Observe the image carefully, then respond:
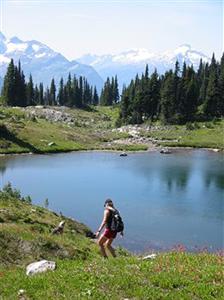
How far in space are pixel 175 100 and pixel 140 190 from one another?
79.2 meters

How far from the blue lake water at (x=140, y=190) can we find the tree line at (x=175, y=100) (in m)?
37.0

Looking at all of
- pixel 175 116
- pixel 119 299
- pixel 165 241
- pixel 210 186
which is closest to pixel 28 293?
pixel 119 299

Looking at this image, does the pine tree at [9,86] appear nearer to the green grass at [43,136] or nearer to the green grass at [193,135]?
the green grass at [43,136]

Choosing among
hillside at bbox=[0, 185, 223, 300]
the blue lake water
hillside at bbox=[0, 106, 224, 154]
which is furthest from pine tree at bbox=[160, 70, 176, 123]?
hillside at bbox=[0, 185, 223, 300]

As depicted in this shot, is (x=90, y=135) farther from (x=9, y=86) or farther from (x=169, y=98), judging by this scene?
(x=9, y=86)

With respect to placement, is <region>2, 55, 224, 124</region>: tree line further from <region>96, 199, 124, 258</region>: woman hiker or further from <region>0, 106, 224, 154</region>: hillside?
<region>96, 199, 124, 258</region>: woman hiker

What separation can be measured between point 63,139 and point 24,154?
17656 mm

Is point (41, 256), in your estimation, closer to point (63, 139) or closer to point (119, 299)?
point (119, 299)

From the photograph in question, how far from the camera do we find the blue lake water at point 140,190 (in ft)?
145

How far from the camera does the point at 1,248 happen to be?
22625 mm

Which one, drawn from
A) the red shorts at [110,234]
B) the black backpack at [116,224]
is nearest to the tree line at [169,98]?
the red shorts at [110,234]

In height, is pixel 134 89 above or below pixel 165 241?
above

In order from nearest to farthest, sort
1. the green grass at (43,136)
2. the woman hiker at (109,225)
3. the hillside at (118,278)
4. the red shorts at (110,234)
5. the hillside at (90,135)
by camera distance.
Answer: the hillside at (118,278)
the woman hiker at (109,225)
the red shorts at (110,234)
the green grass at (43,136)
the hillside at (90,135)

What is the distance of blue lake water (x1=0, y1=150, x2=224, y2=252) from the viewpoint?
44281 mm
